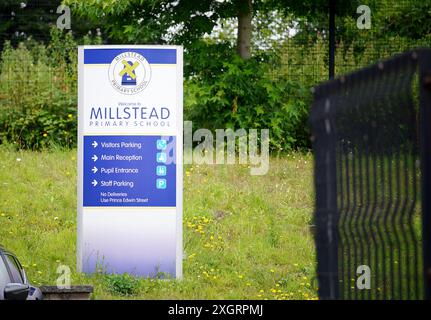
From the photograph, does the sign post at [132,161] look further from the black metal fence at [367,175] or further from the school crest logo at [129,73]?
the black metal fence at [367,175]

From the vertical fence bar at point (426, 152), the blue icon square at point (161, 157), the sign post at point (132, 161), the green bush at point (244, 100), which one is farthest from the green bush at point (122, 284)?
the green bush at point (244, 100)

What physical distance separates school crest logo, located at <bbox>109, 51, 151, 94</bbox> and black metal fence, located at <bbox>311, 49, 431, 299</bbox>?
4.06 metres

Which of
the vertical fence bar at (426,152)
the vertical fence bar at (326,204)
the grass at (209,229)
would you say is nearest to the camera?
the vertical fence bar at (426,152)

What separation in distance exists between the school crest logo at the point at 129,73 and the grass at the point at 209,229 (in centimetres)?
206

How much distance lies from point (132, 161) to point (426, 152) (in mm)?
5498

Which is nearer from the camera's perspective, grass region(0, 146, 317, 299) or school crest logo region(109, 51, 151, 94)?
grass region(0, 146, 317, 299)

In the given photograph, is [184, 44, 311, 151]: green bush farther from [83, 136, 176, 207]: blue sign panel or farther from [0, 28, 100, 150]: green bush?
[83, 136, 176, 207]: blue sign panel

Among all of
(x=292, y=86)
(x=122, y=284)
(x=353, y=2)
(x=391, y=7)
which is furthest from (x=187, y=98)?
(x=122, y=284)

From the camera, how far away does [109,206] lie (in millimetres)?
9047

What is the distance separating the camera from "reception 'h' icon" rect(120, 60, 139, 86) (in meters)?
9.05

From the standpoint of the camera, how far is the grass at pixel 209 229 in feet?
29.1

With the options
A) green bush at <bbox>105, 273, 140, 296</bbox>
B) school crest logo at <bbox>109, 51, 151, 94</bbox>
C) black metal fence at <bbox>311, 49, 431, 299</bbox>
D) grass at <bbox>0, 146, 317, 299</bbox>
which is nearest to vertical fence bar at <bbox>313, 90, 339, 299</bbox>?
black metal fence at <bbox>311, 49, 431, 299</bbox>

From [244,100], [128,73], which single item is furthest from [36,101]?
[128,73]

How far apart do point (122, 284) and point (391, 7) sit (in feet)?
31.2
